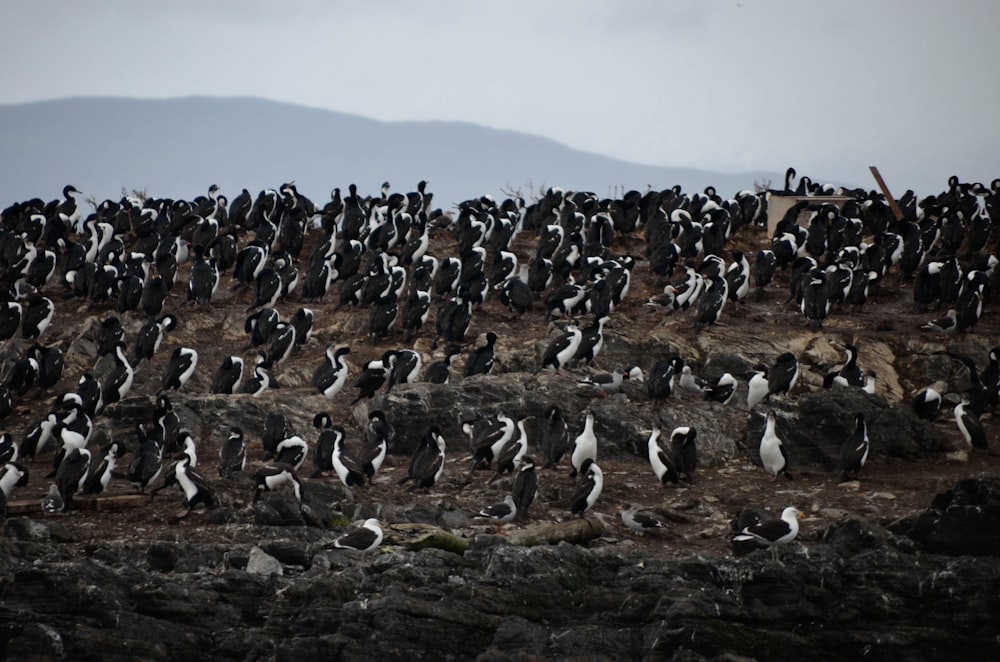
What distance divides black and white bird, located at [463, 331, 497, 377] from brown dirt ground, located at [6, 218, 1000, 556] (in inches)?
76.6

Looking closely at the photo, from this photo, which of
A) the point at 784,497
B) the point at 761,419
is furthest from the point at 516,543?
the point at 761,419

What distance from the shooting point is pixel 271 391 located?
22.3 meters

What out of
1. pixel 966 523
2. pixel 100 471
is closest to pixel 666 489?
pixel 966 523

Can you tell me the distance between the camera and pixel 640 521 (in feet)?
55.0

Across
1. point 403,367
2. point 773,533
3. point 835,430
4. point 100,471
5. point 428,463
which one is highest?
point 835,430

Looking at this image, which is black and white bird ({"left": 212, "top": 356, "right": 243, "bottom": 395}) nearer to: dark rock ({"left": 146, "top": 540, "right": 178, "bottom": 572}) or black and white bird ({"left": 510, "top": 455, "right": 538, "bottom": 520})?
black and white bird ({"left": 510, "top": 455, "right": 538, "bottom": 520})

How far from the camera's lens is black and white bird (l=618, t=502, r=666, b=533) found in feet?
55.0

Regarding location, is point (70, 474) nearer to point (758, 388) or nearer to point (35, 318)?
point (35, 318)

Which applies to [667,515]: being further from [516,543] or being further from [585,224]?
[585,224]

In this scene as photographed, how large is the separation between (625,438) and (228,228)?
16.7 meters

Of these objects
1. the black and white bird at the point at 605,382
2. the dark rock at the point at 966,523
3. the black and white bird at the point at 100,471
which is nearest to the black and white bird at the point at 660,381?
the black and white bird at the point at 605,382

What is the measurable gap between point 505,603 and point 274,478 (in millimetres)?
5652

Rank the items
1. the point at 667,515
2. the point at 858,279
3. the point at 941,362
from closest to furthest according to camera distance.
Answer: the point at 667,515, the point at 941,362, the point at 858,279

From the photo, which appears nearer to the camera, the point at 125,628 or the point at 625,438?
the point at 125,628
